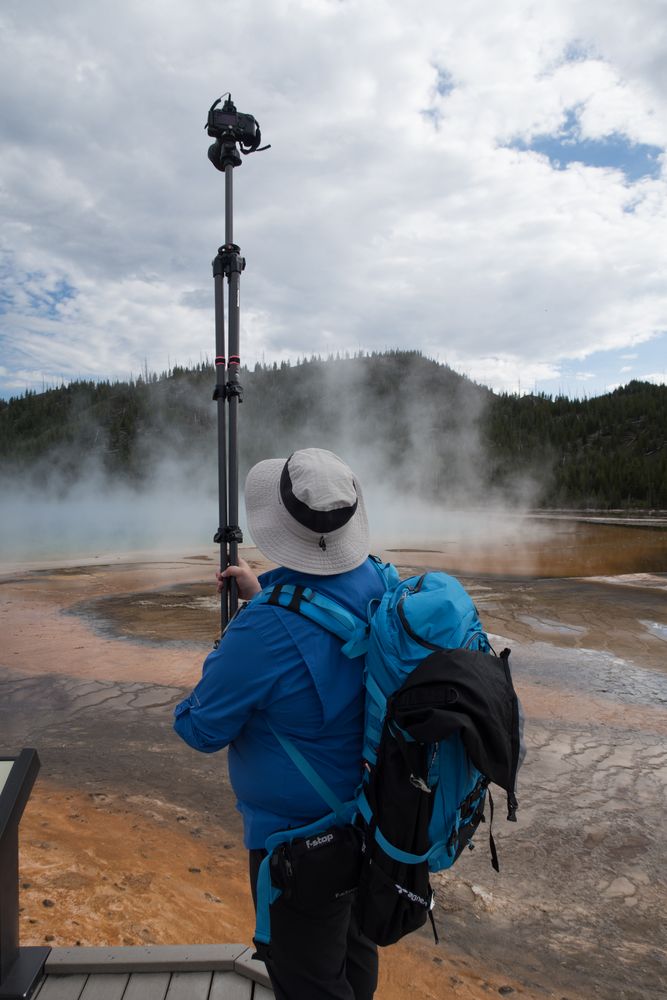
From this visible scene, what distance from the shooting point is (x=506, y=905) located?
9.95ft

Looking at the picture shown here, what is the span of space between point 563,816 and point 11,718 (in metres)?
4.25

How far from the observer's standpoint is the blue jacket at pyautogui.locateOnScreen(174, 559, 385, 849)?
1.34 meters

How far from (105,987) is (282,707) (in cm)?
124

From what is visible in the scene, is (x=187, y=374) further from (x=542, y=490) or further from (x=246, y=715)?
(x=246, y=715)

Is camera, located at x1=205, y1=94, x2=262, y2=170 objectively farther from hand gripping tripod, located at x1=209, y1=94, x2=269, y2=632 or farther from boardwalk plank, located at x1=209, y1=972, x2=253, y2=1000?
boardwalk plank, located at x1=209, y1=972, x2=253, y2=1000

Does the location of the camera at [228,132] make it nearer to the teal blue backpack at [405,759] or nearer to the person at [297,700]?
the person at [297,700]

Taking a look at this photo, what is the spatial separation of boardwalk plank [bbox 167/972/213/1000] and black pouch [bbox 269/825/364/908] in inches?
33.7

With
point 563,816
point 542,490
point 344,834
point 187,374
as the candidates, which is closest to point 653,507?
point 542,490

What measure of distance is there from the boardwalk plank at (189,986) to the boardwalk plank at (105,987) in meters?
0.14

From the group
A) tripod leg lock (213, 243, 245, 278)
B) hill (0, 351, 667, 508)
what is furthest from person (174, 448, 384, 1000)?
hill (0, 351, 667, 508)

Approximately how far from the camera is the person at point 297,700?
134cm

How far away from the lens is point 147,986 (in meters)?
1.90

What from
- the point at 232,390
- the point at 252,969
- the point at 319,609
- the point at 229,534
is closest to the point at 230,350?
the point at 232,390

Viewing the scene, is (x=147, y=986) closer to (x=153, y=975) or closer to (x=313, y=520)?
(x=153, y=975)
